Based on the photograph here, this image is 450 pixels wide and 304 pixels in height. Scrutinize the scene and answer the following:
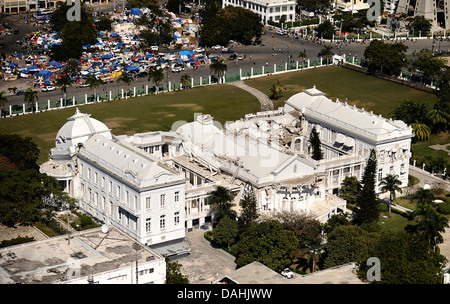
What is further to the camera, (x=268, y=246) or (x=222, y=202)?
(x=222, y=202)

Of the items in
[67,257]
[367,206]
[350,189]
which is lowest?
[350,189]

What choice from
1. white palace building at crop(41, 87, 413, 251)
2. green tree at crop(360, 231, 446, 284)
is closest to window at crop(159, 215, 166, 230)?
white palace building at crop(41, 87, 413, 251)

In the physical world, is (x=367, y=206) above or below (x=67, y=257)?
above

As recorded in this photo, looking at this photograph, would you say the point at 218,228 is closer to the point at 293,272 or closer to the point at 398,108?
the point at 293,272

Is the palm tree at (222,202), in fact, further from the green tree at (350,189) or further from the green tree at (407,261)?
the green tree at (407,261)

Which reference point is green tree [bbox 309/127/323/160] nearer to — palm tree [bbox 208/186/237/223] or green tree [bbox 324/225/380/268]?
palm tree [bbox 208/186/237/223]

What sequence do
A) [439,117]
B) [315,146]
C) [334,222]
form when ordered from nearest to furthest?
[334,222], [315,146], [439,117]

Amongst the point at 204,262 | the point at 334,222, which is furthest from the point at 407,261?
the point at 204,262

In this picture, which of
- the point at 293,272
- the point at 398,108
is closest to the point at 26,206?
the point at 293,272

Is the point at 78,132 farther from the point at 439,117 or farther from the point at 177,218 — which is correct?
the point at 439,117

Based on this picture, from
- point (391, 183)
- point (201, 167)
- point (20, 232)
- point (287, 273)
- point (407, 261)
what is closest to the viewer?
point (407, 261)
